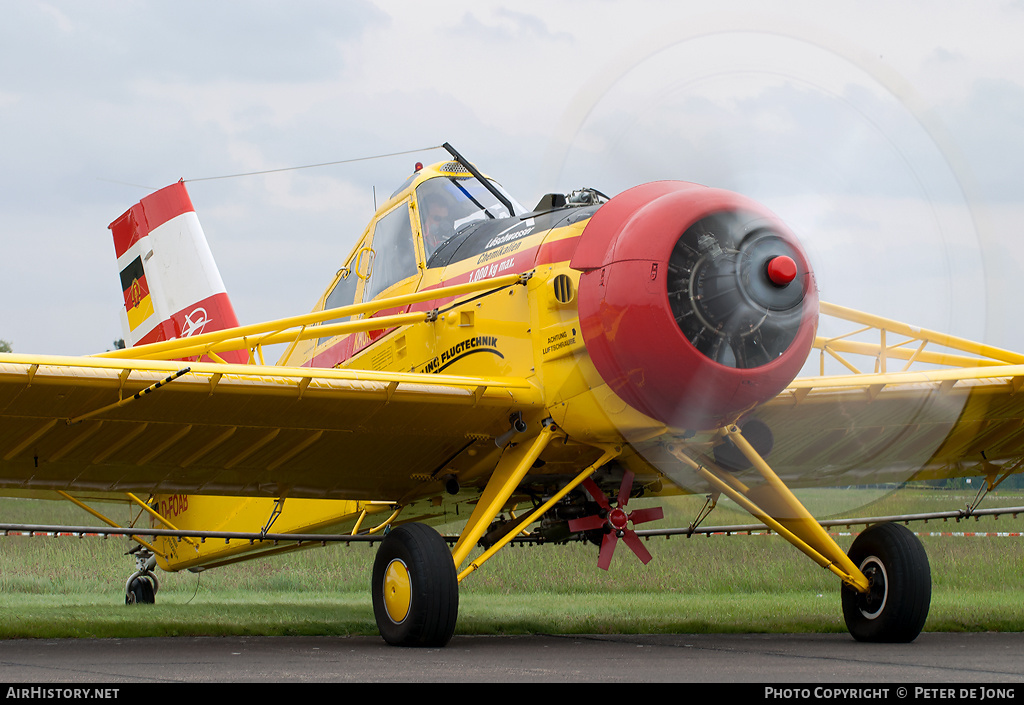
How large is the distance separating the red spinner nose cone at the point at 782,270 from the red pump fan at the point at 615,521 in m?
2.25

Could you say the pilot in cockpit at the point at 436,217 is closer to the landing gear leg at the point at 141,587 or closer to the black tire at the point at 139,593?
the landing gear leg at the point at 141,587

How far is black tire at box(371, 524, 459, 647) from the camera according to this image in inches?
303

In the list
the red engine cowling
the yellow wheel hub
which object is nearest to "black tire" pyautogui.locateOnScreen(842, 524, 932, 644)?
the red engine cowling

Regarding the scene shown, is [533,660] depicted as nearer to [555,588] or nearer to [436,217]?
[436,217]

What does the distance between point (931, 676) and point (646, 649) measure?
8.01ft

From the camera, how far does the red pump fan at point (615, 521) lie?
8.32 metres

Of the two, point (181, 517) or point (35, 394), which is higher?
point (35, 394)

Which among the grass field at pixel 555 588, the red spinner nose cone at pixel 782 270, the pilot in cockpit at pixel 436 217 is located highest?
the pilot in cockpit at pixel 436 217

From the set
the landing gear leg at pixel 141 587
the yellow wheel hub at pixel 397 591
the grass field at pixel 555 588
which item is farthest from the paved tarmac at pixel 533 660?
the landing gear leg at pixel 141 587

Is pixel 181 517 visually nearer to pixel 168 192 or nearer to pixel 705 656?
pixel 168 192

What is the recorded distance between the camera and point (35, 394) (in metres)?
7.53

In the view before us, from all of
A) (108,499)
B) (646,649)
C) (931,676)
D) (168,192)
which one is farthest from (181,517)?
(931,676)

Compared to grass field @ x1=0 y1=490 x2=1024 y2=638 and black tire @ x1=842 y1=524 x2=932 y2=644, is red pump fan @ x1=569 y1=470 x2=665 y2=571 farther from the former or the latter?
black tire @ x1=842 y1=524 x2=932 y2=644

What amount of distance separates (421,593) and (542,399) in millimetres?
1632
